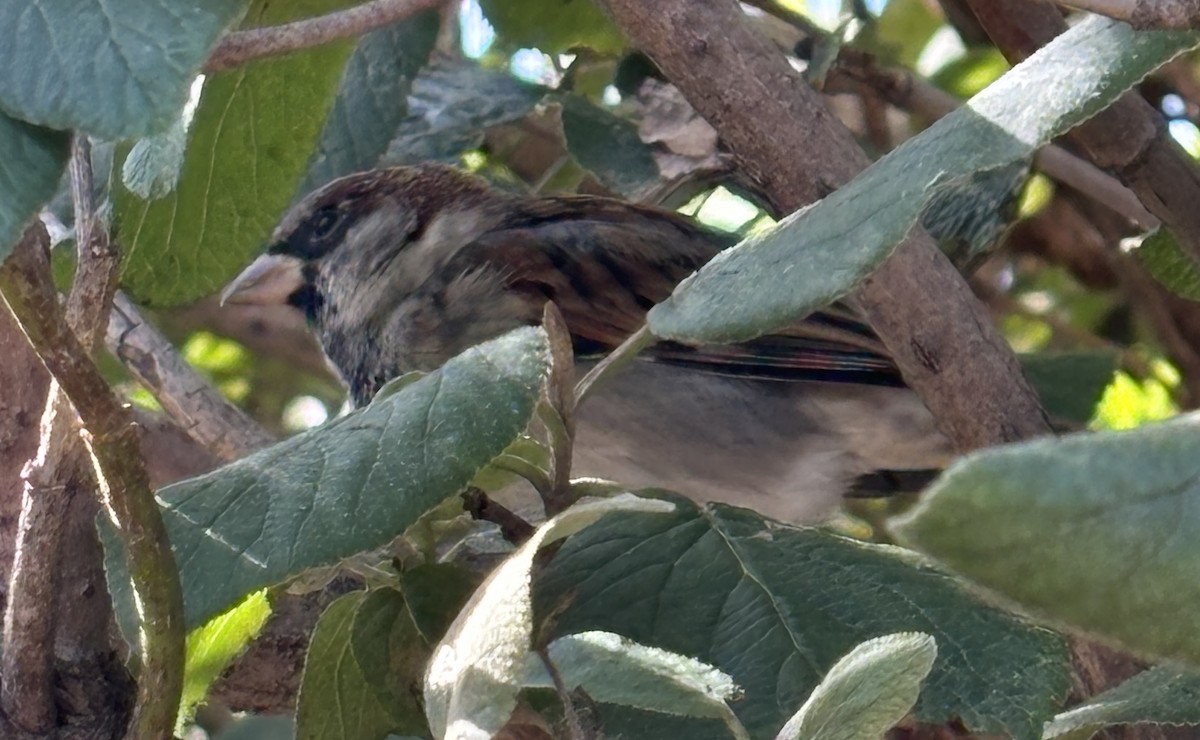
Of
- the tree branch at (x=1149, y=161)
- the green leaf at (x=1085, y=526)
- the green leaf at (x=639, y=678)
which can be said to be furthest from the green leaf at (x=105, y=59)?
the tree branch at (x=1149, y=161)

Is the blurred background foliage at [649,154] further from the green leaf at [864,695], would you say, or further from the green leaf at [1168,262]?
the green leaf at [864,695]

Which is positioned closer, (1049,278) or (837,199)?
(837,199)

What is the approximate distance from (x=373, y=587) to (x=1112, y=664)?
553 mm

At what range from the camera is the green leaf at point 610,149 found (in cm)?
147

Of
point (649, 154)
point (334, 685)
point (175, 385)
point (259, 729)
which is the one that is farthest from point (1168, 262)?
point (259, 729)

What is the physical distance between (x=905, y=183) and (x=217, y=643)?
0.53 m

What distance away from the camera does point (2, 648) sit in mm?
874

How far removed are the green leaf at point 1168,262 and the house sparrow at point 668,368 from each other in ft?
1.31

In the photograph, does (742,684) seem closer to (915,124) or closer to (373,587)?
(373,587)

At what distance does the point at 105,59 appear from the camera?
0.63 m

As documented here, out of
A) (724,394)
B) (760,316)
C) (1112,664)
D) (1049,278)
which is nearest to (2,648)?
(760,316)

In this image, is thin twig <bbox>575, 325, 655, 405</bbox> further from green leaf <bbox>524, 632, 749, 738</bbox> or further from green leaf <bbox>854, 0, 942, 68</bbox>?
green leaf <bbox>854, 0, 942, 68</bbox>

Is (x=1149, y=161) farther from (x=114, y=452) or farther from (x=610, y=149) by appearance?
(x=114, y=452)

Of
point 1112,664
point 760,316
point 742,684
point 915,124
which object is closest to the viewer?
point 760,316
